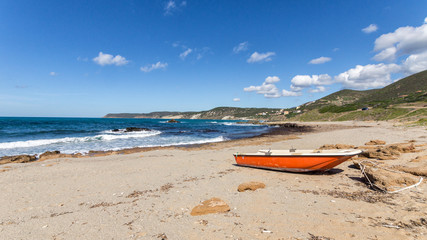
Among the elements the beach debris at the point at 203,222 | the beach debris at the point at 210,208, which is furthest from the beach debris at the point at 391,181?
the beach debris at the point at 203,222

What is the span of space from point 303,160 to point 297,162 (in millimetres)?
271

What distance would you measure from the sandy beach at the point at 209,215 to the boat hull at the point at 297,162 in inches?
13.8

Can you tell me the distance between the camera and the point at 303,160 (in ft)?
26.1

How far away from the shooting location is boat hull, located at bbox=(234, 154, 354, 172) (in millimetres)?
7645

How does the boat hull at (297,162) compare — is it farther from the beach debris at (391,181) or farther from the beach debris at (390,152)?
the beach debris at (390,152)

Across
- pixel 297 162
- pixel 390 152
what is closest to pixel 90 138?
pixel 297 162

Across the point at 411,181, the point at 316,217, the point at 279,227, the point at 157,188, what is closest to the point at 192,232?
the point at 279,227

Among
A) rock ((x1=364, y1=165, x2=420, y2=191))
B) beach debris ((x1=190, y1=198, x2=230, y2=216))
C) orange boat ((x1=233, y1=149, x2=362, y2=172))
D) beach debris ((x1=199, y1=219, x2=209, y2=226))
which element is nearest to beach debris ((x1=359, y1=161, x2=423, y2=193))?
rock ((x1=364, y1=165, x2=420, y2=191))

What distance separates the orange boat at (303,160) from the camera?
7.51 m

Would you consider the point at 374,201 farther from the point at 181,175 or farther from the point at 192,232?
the point at 181,175

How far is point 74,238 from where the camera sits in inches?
160

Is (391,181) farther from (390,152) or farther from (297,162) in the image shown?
(390,152)

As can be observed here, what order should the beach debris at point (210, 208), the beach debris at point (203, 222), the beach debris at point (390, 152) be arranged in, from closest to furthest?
the beach debris at point (203, 222)
the beach debris at point (210, 208)
the beach debris at point (390, 152)

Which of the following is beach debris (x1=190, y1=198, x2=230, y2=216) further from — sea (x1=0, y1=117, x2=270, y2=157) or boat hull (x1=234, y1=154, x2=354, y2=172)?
sea (x1=0, y1=117, x2=270, y2=157)
